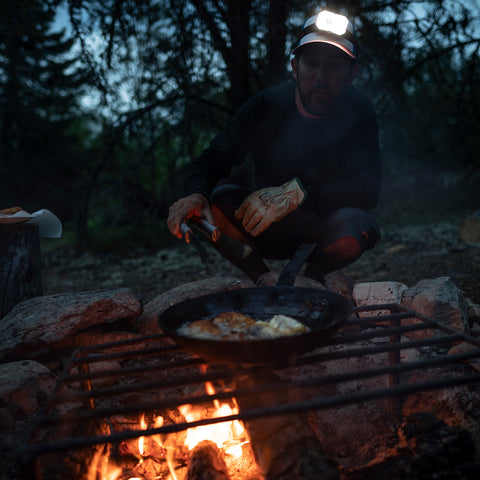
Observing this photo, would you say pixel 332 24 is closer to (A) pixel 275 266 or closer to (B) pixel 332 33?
(B) pixel 332 33

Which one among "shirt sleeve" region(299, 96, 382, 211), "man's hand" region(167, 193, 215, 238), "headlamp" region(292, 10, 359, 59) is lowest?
"man's hand" region(167, 193, 215, 238)

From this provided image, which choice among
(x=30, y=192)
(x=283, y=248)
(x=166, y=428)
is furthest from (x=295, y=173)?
(x=30, y=192)

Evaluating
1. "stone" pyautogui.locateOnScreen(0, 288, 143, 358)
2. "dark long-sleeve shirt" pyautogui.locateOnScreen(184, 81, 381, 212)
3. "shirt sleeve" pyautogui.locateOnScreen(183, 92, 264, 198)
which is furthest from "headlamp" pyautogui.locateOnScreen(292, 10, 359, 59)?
"stone" pyautogui.locateOnScreen(0, 288, 143, 358)

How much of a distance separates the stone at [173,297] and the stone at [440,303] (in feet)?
3.91

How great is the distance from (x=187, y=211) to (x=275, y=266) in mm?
2972

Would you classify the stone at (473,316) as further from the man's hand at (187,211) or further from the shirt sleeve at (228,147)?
the shirt sleeve at (228,147)

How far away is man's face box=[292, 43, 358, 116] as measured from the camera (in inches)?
114

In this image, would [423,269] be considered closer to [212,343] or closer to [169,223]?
[169,223]

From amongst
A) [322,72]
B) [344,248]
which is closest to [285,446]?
[344,248]

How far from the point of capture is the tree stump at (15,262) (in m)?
2.98

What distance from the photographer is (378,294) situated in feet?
8.91

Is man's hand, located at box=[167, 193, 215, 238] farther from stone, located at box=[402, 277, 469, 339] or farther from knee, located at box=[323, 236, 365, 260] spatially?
stone, located at box=[402, 277, 469, 339]

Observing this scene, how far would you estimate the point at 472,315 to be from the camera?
2641 mm

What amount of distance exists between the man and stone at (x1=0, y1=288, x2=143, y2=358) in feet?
2.78
